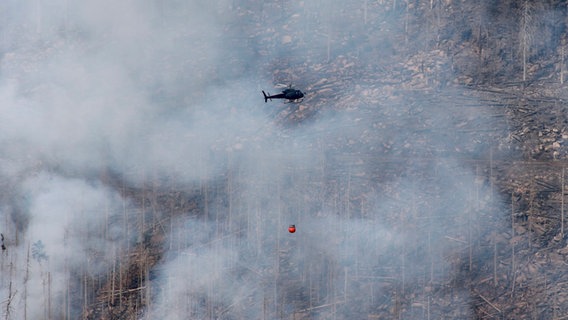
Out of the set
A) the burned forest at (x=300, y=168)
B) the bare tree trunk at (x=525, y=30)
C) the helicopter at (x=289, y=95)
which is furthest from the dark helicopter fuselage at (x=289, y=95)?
the bare tree trunk at (x=525, y=30)

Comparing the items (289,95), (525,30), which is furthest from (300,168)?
(525,30)

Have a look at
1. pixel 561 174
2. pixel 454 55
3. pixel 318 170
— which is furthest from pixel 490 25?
pixel 318 170

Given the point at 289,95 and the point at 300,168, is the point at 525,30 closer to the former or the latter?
the point at 289,95

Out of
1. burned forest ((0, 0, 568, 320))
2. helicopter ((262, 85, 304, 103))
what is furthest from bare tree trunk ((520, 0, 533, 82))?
helicopter ((262, 85, 304, 103))

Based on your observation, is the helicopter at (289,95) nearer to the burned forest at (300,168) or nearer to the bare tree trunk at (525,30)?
the burned forest at (300,168)

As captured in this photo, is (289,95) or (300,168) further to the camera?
(300,168)

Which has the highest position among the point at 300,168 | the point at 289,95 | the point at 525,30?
the point at 525,30

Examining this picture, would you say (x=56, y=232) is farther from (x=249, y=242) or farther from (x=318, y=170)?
(x=318, y=170)

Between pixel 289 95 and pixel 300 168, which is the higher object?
pixel 289 95
